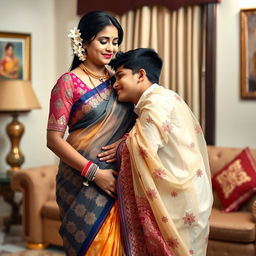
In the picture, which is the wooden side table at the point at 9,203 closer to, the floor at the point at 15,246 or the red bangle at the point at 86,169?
the floor at the point at 15,246

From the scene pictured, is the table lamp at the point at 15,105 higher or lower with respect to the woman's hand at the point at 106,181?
higher

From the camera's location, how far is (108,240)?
199cm

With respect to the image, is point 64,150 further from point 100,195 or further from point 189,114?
point 189,114

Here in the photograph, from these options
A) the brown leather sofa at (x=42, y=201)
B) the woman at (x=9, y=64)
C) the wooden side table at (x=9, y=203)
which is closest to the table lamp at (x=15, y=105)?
the wooden side table at (x=9, y=203)

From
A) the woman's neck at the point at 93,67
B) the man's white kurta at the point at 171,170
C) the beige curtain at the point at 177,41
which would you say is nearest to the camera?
the man's white kurta at the point at 171,170

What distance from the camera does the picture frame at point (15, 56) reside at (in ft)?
16.6

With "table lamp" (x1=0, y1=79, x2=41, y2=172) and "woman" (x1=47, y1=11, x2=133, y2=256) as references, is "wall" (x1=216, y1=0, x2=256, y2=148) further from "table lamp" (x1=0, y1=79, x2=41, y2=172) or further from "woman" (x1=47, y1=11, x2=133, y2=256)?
"woman" (x1=47, y1=11, x2=133, y2=256)

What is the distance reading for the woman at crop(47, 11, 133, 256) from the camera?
2.01 metres

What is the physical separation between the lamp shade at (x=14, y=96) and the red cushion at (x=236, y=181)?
6.30 ft

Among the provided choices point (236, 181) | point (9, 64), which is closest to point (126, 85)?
point (236, 181)

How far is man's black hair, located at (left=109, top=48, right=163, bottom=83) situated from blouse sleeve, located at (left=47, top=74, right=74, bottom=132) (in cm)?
23

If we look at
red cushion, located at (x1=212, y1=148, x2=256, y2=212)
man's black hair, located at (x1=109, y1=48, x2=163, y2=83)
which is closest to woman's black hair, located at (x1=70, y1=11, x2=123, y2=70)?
man's black hair, located at (x1=109, y1=48, x2=163, y2=83)

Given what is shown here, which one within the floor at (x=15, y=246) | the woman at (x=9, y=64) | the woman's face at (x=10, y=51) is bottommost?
the floor at (x=15, y=246)

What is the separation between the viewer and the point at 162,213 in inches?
75.4
